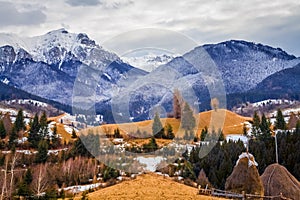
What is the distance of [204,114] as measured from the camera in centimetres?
8725

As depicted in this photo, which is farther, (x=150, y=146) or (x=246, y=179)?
(x=150, y=146)

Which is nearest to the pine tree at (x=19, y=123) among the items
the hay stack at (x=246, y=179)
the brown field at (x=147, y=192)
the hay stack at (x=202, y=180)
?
the hay stack at (x=202, y=180)

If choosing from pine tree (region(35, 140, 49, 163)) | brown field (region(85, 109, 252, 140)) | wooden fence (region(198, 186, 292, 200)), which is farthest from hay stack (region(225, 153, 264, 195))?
pine tree (region(35, 140, 49, 163))

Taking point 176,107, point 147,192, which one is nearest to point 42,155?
point 176,107

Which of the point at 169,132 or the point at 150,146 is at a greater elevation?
the point at 169,132

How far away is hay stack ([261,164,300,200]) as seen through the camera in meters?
27.5

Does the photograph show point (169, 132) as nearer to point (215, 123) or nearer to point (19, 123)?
point (215, 123)

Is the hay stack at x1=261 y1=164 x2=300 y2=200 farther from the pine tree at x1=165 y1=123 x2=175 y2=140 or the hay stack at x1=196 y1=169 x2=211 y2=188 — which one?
the pine tree at x1=165 y1=123 x2=175 y2=140

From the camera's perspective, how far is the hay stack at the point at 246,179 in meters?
26.6

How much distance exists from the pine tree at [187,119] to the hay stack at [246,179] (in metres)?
31.3

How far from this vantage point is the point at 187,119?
5941 cm

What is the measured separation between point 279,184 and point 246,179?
8.61ft

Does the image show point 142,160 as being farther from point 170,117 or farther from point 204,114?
point 204,114

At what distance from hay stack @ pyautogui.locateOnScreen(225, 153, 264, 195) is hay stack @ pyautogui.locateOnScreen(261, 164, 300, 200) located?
1765mm
